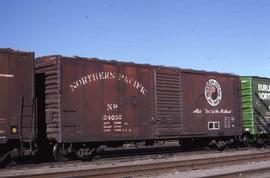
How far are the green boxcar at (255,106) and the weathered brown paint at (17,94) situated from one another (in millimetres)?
11613

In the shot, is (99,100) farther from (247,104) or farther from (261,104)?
(261,104)

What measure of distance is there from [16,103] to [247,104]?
12.3 m

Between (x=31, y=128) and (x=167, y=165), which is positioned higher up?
(x=31, y=128)

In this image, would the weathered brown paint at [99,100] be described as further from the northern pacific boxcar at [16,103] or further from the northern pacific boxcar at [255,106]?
the northern pacific boxcar at [255,106]

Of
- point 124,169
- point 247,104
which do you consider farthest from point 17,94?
point 247,104

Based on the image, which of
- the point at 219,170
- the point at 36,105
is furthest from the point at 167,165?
the point at 36,105

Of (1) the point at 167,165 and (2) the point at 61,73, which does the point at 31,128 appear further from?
(1) the point at 167,165

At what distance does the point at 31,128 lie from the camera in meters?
14.8

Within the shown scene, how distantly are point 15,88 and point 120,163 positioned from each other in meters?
4.23

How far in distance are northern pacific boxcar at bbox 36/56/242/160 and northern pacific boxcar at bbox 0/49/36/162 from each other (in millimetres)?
1145

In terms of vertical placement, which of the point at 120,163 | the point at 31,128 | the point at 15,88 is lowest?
the point at 120,163

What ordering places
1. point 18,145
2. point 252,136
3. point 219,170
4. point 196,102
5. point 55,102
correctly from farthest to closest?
1. point 252,136
2. point 196,102
3. point 55,102
4. point 18,145
5. point 219,170

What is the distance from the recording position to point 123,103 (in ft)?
57.5

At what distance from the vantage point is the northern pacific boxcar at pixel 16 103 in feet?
46.4
